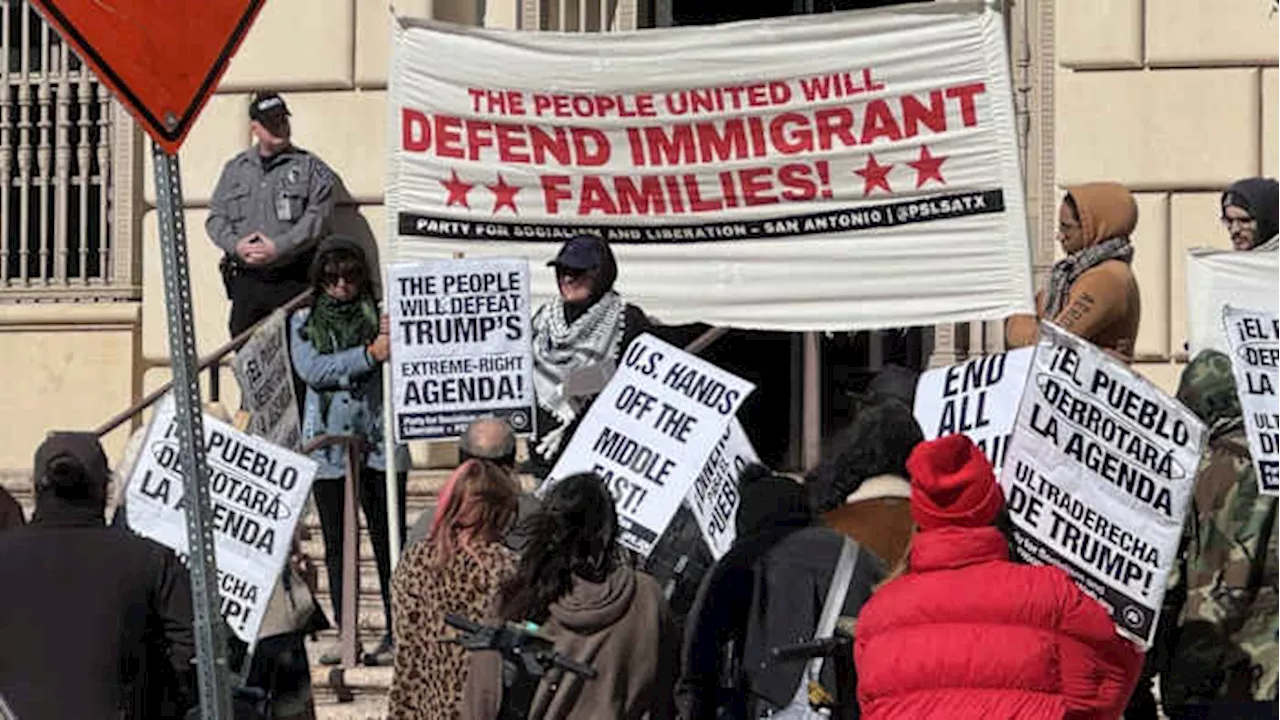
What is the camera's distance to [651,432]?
1206cm

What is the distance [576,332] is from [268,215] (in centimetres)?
277

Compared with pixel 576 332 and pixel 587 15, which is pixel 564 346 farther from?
pixel 587 15

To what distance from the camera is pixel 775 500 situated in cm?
1002

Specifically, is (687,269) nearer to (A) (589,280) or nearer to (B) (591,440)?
(A) (589,280)

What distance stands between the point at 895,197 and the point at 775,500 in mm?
3983

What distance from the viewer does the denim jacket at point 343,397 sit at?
1411 cm

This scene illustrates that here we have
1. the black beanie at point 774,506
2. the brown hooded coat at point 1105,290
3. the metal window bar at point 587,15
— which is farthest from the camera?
the metal window bar at point 587,15

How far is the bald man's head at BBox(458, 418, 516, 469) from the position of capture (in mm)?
11984

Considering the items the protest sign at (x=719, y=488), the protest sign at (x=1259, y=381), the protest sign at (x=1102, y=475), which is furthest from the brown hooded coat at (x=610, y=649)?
the protest sign at (x=1259, y=381)

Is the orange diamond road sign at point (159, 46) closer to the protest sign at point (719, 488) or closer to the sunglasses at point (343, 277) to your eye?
the protest sign at point (719, 488)

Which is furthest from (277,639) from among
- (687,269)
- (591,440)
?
(687,269)

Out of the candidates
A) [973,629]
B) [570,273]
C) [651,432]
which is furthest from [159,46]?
[570,273]

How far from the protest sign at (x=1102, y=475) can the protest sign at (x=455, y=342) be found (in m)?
3.36

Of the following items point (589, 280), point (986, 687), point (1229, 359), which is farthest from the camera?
point (589, 280)
